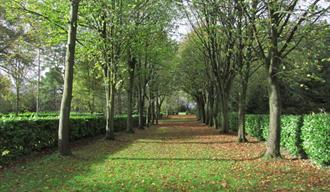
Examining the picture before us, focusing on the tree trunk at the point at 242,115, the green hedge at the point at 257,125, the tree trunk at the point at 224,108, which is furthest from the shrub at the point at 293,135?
the tree trunk at the point at 224,108

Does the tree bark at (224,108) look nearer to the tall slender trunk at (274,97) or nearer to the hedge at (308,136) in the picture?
the hedge at (308,136)

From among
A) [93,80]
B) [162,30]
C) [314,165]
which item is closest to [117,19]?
[162,30]

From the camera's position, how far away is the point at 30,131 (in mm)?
11688

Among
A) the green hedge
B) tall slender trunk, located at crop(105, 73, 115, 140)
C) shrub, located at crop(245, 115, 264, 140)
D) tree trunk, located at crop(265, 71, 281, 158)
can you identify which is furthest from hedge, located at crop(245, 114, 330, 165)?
tall slender trunk, located at crop(105, 73, 115, 140)

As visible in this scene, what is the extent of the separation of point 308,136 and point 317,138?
2.71 ft

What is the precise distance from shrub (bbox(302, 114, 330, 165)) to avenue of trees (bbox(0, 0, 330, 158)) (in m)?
0.93

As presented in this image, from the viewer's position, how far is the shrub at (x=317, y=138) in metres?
9.01

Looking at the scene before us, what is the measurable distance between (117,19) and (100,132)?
8622 mm

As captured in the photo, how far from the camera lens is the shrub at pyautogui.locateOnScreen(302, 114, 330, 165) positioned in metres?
9.01

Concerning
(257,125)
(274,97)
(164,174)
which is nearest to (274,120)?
(274,97)

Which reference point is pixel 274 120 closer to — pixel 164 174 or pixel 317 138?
pixel 317 138

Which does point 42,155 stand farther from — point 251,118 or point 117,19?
point 251,118

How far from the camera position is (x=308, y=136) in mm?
10328

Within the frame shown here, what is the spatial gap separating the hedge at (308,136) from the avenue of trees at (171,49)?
0.87 metres
